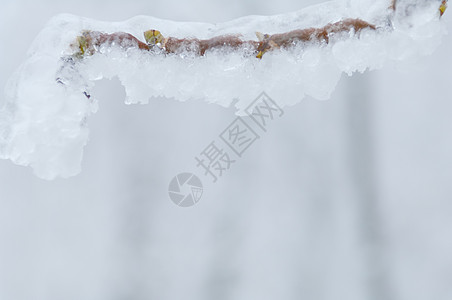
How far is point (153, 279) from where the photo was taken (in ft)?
2.53

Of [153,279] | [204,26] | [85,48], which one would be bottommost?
[153,279]

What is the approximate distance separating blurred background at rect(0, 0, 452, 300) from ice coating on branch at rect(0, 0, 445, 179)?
0.45 feet

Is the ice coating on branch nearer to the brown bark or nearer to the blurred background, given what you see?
the brown bark

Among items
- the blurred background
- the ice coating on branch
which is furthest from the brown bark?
the blurred background

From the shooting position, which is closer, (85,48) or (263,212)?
(85,48)

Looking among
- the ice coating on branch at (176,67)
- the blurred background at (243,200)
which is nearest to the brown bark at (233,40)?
the ice coating on branch at (176,67)

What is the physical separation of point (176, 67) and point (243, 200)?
0.31 m

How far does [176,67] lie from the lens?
65cm

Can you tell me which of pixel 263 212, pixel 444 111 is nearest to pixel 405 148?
pixel 444 111

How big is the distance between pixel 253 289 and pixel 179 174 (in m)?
0.28

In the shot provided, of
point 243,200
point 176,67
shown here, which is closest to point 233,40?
point 176,67

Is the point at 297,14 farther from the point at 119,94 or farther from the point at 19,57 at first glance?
the point at 19,57

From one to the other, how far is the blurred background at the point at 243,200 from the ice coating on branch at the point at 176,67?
→ 0.45 feet

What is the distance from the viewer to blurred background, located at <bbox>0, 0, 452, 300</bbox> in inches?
29.4
